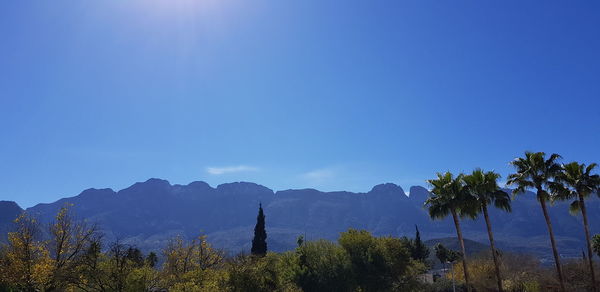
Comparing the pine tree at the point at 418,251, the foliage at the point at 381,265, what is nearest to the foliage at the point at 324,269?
the foliage at the point at 381,265

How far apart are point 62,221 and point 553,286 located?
6075 centimetres

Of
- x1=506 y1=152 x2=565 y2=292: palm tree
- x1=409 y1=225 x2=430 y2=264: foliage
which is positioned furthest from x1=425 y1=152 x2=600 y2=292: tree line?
x1=409 y1=225 x2=430 y2=264: foliage

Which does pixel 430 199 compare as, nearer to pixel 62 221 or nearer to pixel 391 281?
pixel 391 281

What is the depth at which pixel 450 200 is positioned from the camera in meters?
38.7

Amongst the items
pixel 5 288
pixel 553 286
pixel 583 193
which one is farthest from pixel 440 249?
pixel 5 288

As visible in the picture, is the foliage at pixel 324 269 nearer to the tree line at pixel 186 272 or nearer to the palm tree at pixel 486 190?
the tree line at pixel 186 272

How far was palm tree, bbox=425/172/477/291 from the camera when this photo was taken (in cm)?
3816

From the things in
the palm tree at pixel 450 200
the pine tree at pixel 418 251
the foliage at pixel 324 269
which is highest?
the palm tree at pixel 450 200

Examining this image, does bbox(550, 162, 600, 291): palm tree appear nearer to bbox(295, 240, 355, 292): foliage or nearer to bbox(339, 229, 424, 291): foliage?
bbox(339, 229, 424, 291): foliage

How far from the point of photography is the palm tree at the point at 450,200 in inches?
1502

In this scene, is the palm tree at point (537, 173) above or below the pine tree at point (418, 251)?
above

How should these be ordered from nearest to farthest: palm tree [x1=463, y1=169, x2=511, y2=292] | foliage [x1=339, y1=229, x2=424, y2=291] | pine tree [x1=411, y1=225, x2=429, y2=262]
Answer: palm tree [x1=463, y1=169, x2=511, y2=292] → foliage [x1=339, y1=229, x2=424, y2=291] → pine tree [x1=411, y1=225, x2=429, y2=262]

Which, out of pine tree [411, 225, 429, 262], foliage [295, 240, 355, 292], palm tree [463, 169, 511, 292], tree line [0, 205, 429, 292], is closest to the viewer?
tree line [0, 205, 429, 292]

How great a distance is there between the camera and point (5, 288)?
34750 millimetres
